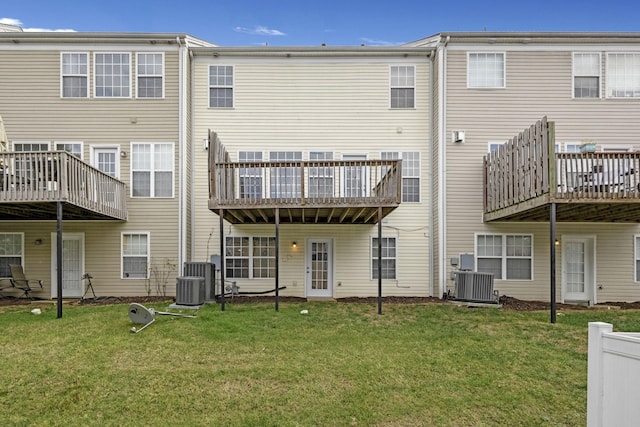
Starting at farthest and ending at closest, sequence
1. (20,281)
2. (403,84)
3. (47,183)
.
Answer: (403,84) < (20,281) < (47,183)

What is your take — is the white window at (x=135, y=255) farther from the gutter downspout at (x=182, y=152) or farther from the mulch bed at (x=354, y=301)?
the gutter downspout at (x=182, y=152)

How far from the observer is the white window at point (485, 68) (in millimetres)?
11047

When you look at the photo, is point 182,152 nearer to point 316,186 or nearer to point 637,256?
point 316,186

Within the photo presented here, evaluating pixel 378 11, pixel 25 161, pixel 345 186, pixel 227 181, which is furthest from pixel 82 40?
pixel 378 11

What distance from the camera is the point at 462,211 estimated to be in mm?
10961

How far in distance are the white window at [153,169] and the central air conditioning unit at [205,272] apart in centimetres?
259

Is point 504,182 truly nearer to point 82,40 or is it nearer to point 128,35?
point 128,35

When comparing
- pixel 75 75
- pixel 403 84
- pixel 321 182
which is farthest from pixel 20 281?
pixel 403 84

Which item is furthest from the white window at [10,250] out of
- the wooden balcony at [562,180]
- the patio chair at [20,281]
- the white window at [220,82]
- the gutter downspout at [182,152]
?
the wooden balcony at [562,180]

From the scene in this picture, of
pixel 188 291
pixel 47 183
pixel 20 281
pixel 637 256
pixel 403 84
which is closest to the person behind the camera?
pixel 47 183

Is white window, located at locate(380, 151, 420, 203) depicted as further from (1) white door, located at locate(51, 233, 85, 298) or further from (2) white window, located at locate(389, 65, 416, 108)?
(1) white door, located at locate(51, 233, 85, 298)

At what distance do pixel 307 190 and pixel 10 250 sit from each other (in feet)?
29.9

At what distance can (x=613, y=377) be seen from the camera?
8.55ft

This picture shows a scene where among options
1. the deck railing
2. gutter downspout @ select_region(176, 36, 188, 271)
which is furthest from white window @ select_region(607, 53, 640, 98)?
gutter downspout @ select_region(176, 36, 188, 271)
